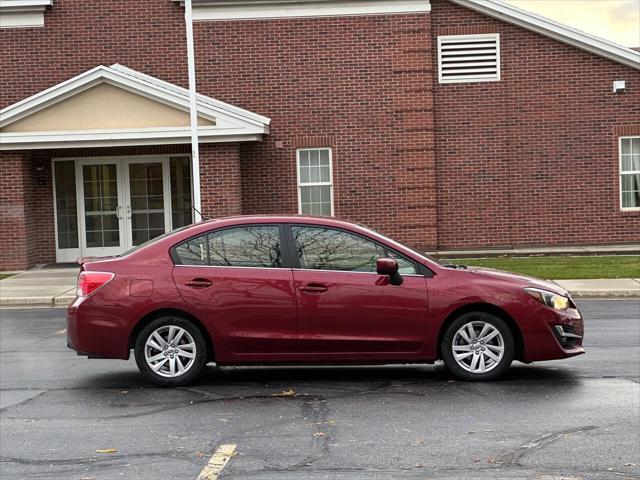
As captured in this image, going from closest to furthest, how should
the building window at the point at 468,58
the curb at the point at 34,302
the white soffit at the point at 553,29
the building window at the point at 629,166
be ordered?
the curb at the point at 34,302, the white soffit at the point at 553,29, the building window at the point at 468,58, the building window at the point at 629,166

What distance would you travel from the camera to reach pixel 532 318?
9070 mm

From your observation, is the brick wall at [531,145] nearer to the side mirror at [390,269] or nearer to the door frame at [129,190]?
the door frame at [129,190]

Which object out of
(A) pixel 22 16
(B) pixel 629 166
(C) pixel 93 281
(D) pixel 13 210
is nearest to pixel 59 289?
(D) pixel 13 210

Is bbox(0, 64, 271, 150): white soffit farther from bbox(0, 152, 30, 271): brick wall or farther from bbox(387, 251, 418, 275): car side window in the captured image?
bbox(387, 251, 418, 275): car side window

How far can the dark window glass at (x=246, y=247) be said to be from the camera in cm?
930

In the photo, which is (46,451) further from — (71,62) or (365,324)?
(71,62)

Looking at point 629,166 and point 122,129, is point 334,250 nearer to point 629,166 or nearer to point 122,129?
point 122,129

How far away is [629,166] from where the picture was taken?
2322 cm

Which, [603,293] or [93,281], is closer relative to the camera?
[93,281]

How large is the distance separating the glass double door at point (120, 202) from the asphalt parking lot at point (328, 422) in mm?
12281

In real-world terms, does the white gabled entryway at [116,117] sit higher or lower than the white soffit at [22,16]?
lower

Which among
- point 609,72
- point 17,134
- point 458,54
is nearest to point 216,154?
point 17,134

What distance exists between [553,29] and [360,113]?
469cm

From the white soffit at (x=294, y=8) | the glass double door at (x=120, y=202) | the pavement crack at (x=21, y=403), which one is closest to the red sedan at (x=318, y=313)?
the pavement crack at (x=21, y=403)
